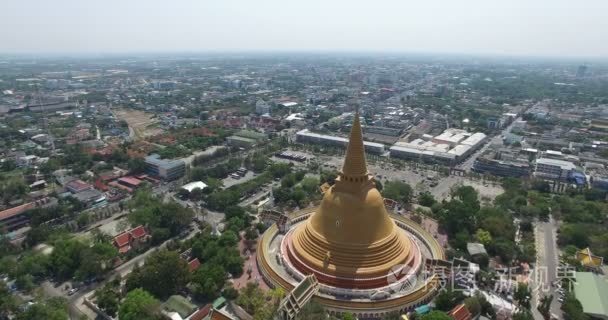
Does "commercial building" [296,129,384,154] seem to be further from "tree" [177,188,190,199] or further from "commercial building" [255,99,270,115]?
"tree" [177,188,190,199]

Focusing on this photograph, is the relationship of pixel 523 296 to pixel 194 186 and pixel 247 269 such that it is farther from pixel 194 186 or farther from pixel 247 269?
pixel 194 186

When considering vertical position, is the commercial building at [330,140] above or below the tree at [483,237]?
below

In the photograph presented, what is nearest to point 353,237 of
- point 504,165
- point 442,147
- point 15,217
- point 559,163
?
point 15,217

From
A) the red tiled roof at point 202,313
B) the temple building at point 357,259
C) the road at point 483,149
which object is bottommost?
the road at point 483,149

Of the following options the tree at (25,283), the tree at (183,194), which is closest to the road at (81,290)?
the tree at (25,283)

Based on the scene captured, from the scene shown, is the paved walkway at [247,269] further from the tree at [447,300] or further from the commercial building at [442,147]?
the commercial building at [442,147]

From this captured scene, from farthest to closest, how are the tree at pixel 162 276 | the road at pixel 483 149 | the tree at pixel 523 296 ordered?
1. the road at pixel 483 149
2. the tree at pixel 162 276
3. the tree at pixel 523 296

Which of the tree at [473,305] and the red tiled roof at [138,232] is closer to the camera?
the tree at [473,305]
